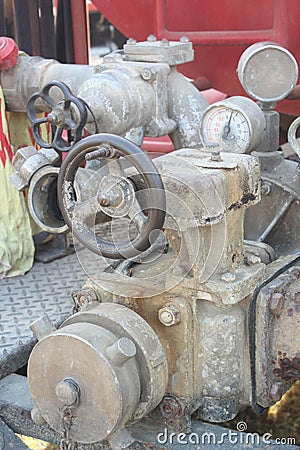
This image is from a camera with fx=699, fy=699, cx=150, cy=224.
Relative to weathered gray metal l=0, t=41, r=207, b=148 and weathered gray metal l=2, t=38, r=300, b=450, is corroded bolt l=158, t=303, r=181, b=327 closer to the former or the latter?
weathered gray metal l=2, t=38, r=300, b=450

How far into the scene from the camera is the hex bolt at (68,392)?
1338 millimetres

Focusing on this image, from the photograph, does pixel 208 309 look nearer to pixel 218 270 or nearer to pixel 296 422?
pixel 218 270

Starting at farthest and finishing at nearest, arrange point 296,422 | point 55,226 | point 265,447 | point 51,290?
1. point 296,422
2. point 51,290
3. point 55,226
4. point 265,447

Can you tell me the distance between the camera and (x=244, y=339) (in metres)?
1.48

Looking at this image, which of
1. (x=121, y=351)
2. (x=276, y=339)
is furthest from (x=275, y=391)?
(x=121, y=351)

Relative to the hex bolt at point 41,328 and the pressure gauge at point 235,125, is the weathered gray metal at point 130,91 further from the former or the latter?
the hex bolt at point 41,328

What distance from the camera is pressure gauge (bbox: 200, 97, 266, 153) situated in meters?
1.81

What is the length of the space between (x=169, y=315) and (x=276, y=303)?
222 millimetres

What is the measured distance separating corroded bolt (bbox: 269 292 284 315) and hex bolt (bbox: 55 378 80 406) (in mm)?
427

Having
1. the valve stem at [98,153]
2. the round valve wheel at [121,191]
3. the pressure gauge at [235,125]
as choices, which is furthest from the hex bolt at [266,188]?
the valve stem at [98,153]

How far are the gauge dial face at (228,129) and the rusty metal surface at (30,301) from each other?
1.55ft

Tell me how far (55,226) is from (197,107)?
62 cm

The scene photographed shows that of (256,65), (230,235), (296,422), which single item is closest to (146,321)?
(230,235)

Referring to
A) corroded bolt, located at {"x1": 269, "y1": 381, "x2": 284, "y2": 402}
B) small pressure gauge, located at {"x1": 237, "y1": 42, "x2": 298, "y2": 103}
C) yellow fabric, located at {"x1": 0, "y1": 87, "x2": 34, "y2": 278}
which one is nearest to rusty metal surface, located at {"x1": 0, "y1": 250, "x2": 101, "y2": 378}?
yellow fabric, located at {"x1": 0, "y1": 87, "x2": 34, "y2": 278}
